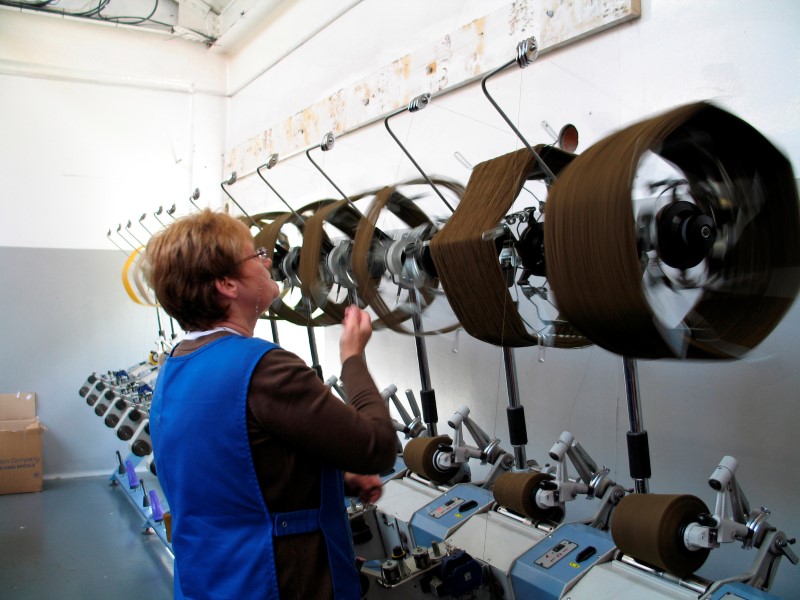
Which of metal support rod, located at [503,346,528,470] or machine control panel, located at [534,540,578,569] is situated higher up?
metal support rod, located at [503,346,528,470]

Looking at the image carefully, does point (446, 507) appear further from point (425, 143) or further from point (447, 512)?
point (425, 143)

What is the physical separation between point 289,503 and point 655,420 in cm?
138

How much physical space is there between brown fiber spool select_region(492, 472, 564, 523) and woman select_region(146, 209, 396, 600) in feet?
2.46

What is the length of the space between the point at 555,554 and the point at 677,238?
0.86 metres

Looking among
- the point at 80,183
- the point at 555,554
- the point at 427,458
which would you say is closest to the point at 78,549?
the point at 427,458

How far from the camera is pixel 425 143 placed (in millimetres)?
2996

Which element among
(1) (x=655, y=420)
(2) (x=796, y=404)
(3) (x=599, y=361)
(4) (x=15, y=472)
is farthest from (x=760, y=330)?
(4) (x=15, y=472)

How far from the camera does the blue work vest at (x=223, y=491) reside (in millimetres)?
997

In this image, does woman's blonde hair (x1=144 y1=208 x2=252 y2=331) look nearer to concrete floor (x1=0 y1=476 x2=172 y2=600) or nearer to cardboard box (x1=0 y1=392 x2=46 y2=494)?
concrete floor (x1=0 y1=476 x2=172 y2=600)

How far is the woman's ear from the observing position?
1.09 m

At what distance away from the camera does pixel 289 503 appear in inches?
40.3

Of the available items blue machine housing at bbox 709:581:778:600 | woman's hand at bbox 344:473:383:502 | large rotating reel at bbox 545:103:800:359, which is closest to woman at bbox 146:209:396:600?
woman's hand at bbox 344:473:383:502

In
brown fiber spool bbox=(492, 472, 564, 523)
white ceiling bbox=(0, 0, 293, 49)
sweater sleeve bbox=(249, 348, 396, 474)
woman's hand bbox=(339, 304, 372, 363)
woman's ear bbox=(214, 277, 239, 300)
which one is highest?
white ceiling bbox=(0, 0, 293, 49)

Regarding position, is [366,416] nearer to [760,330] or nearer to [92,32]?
[760,330]
